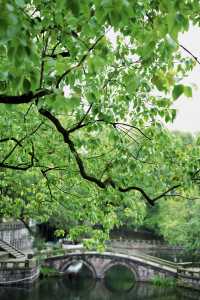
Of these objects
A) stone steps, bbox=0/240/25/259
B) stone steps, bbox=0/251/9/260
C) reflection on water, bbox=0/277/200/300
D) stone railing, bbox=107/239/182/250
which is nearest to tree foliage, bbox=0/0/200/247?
reflection on water, bbox=0/277/200/300

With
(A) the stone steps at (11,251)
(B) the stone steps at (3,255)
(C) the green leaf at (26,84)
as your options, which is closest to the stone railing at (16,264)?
(B) the stone steps at (3,255)

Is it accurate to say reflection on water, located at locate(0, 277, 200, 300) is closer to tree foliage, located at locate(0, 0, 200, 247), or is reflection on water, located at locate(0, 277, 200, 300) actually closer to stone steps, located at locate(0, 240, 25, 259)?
stone steps, located at locate(0, 240, 25, 259)

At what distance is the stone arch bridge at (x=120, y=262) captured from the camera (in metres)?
37.6

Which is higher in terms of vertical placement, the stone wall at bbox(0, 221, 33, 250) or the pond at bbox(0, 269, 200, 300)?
the stone wall at bbox(0, 221, 33, 250)

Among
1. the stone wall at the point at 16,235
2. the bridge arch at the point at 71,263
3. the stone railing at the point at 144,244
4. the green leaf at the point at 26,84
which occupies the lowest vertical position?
the bridge arch at the point at 71,263

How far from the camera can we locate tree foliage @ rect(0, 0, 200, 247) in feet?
11.5

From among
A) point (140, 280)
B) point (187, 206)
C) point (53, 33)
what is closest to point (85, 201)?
point (53, 33)

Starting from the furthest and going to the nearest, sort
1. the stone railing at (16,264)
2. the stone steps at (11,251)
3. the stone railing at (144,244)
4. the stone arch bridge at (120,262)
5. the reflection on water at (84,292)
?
the stone railing at (144,244)
the stone arch bridge at (120,262)
the stone steps at (11,251)
the stone railing at (16,264)
the reflection on water at (84,292)

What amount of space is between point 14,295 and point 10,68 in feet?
88.3

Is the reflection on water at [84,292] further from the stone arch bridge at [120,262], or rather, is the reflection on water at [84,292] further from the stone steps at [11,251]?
the stone steps at [11,251]

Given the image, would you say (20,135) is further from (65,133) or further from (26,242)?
(26,242)

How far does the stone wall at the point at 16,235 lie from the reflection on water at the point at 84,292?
6.83 meters

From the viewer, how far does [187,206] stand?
147ft

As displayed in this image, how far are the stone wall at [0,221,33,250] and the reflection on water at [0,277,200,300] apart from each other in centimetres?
683
